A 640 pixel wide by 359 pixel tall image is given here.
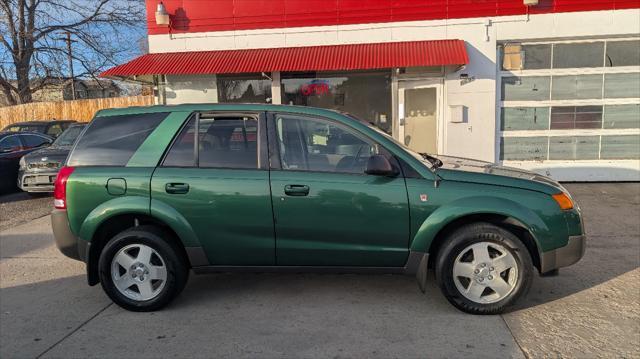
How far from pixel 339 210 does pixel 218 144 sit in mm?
1204

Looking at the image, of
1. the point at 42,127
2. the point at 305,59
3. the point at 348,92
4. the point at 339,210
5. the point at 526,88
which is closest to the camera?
the point at 339,210

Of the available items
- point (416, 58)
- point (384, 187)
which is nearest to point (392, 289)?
point (384, 187)

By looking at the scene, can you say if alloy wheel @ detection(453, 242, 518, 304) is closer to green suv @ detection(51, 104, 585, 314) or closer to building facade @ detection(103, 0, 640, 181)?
green suv @ detection(51, 104, 585, 314)

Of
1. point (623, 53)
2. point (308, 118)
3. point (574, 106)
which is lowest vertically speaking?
point (308, 118)

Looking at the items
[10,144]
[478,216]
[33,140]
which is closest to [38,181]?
[10,144]

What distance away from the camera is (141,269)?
12.7ft

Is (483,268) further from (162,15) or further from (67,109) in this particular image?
(67,109)

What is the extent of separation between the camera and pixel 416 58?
899 cm

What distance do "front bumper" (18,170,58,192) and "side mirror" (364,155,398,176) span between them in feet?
25.7

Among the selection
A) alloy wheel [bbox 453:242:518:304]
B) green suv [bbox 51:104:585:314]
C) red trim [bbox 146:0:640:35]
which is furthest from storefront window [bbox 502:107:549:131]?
alloy wheel [bbox 453:242:518:304]

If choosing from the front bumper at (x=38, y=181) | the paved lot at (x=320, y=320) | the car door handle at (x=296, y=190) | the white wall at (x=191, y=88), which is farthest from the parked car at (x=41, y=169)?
the car door handle at (x=296, y=190)

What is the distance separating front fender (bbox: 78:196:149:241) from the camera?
3816mm

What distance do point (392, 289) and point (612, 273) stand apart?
90.2 inches

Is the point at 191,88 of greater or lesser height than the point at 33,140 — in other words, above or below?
above
